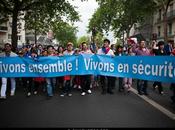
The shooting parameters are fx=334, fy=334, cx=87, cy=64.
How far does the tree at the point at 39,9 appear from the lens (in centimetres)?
2545

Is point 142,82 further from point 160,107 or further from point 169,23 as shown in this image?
point 169,23

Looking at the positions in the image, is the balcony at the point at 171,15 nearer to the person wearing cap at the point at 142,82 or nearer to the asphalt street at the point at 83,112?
the person wearing cap at the point at 142,82

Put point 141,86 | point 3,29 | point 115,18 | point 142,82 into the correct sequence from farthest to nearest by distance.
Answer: point 3,29 < point 115,18 < point 141,86 < point 142,82

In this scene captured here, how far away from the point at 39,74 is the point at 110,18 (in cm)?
5570

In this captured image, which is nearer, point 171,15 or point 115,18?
point 171,15

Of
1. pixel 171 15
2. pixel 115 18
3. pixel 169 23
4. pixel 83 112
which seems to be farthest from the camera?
pixel 115 18

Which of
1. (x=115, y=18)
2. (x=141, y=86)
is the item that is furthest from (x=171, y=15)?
(x=141, y=86)

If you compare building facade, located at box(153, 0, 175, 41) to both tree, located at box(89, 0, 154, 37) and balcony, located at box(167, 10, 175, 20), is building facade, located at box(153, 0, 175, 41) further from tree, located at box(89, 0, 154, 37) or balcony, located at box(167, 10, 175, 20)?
tree, located at box(89, 0, 154, 37)

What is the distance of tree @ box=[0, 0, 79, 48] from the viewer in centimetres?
2545

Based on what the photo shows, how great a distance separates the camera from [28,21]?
29859 mm

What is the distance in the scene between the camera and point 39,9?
27.5m

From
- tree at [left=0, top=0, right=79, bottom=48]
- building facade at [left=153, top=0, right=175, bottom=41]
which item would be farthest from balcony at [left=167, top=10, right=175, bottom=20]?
tree at [left=0, top=0, right=79, bottom=48]

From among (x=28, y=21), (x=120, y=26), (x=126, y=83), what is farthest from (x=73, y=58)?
(x=120, y=26)

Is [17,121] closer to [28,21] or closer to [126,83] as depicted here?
[126,83]
